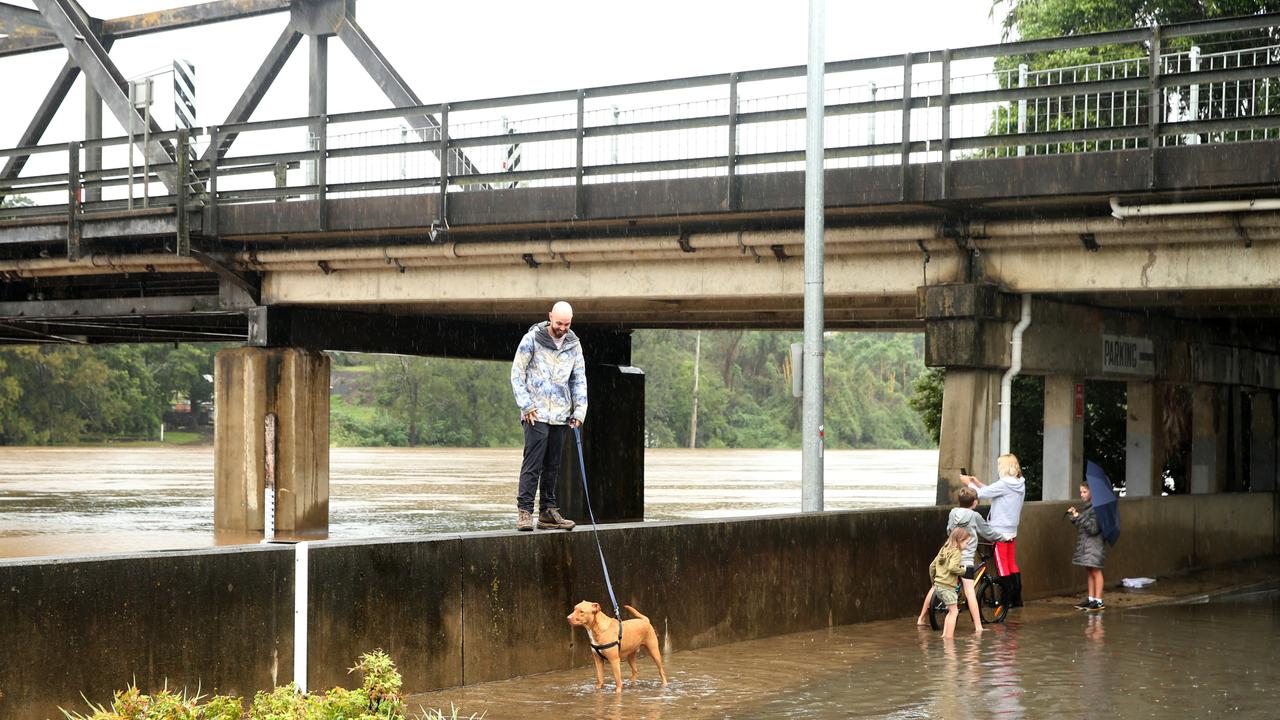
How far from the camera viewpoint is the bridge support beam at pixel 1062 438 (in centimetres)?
1973

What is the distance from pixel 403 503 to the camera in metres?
35.7

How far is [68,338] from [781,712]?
2865 cm

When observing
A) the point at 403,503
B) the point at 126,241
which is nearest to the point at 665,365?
the point at 403,503

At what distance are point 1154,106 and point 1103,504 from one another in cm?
430

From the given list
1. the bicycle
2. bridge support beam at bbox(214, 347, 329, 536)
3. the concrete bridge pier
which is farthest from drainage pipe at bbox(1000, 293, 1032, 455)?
bridge support beam at bbox(214, 347, 329, 536)

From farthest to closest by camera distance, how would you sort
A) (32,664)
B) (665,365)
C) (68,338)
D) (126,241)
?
(665,365), (68,338), (126,241), (32,664)

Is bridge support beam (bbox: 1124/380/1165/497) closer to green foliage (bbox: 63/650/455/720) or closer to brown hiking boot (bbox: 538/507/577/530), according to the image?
brown hiking boot (bbox: 538/507/577/530)

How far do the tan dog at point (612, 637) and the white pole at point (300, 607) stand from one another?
167cm

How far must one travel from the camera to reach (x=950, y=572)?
13.9 m

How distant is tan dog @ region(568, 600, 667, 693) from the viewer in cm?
970

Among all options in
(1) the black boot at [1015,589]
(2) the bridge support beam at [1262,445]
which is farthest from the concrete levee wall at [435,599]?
(2) the bridge support beam at [1262,445]

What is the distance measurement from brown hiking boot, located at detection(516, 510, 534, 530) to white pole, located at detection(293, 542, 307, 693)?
90.1 inches

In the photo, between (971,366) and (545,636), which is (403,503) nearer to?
(971,366)

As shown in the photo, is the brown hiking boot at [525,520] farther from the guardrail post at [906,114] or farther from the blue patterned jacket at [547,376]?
the guardrail post at [906,114]
